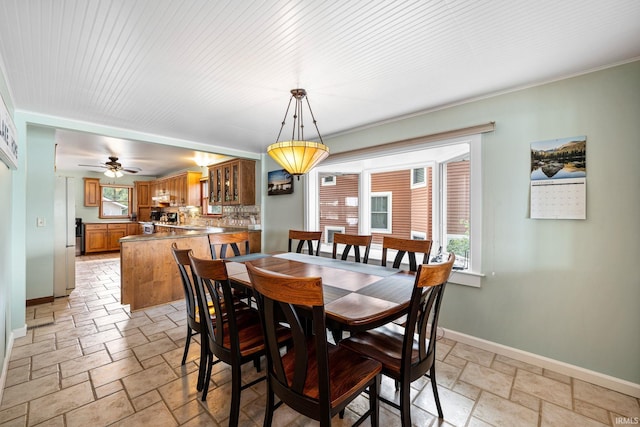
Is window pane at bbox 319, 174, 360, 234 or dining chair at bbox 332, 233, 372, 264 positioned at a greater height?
window pane at bbox 319, 174, 360, 234

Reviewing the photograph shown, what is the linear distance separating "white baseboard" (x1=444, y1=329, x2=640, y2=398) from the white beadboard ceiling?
2323 mm

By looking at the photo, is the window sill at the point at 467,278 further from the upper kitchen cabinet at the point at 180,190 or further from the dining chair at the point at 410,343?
the upper kitchen cabinet at the point at 180,190

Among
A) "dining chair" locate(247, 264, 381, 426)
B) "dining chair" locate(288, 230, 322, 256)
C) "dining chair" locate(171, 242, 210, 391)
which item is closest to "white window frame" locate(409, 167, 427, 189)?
"dining chair" locate(288, 230, 322, 256)

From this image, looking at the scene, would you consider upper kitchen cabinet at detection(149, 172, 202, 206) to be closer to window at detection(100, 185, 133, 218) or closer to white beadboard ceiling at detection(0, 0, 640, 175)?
window at detection(100, 185, 133, 218)

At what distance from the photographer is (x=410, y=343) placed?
1402 millimetres

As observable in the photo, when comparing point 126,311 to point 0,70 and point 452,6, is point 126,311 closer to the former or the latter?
point 0,70

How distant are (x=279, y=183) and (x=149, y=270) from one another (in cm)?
229

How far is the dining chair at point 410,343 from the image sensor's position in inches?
52.5

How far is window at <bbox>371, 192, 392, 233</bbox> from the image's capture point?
3877 mm

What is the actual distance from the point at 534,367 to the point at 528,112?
2.17 metres

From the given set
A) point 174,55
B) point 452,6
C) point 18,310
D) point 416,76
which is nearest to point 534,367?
point 416,76

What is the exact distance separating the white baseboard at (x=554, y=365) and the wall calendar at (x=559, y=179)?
120 centimetres

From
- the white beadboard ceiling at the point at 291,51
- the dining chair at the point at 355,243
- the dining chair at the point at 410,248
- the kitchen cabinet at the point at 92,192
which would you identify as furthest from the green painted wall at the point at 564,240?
the kitchen cabinet at the point at 92,192

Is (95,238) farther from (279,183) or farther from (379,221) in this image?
Result: (379,221)
